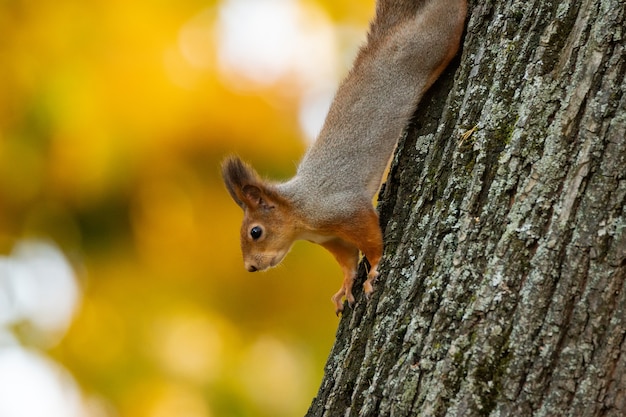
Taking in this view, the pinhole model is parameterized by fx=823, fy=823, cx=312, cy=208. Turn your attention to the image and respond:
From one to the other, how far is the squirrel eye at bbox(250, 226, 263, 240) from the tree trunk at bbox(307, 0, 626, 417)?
165 cm

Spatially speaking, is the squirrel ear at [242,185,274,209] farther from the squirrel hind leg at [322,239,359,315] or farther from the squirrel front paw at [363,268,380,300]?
the squirrel front paw at [363,268,380,300]

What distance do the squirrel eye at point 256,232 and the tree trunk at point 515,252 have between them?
5.42 feet

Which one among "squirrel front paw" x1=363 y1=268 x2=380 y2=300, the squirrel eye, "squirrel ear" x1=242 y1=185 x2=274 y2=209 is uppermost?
"squirrel ear" x1=242 y1=185 x2=274 y2=209

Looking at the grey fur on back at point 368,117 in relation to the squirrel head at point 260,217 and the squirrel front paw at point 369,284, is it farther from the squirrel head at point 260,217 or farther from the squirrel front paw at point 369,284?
the squirrel front paw at point 369,284

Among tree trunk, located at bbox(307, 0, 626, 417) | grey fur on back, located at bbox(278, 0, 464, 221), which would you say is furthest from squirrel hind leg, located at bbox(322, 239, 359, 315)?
tree trunk, located at bbox(307, 0, 626, 417)

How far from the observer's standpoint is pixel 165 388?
588cm

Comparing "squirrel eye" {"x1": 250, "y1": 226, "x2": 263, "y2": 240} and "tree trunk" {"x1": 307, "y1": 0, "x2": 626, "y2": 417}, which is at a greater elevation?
"squirrel eye" {"x1": 250, "y1": 226, "x2": 263, "y2": 240}

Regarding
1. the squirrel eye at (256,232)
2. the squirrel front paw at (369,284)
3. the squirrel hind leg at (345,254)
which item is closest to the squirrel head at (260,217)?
the squirrel eye at (256,232)

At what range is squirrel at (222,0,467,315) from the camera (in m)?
4.25

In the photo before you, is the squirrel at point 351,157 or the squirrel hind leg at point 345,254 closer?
the squirrel at point 351,157

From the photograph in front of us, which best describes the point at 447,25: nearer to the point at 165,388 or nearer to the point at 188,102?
the point at 188,102

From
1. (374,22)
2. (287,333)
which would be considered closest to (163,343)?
(287,333)

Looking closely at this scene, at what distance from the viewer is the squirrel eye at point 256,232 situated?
477 cm

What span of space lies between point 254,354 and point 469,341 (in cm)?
369
